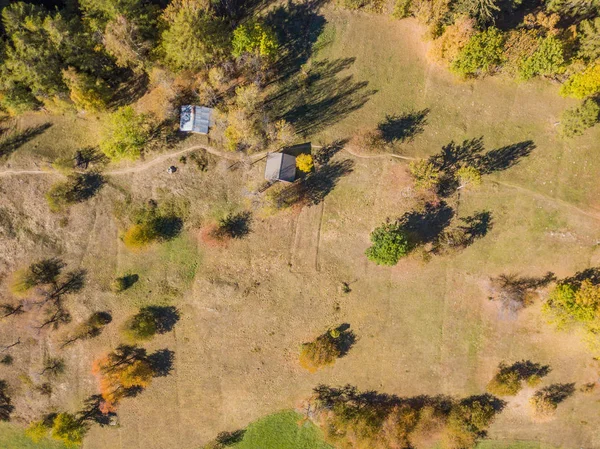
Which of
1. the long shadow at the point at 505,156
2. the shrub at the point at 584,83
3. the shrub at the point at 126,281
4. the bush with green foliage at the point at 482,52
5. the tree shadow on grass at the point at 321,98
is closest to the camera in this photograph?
the bush with green foliage at the point at 482,52

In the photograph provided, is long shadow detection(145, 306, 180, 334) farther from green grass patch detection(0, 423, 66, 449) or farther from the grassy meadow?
green grass patch detection(0, 423, 66, 449)

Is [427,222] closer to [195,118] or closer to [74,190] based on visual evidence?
[195,118]

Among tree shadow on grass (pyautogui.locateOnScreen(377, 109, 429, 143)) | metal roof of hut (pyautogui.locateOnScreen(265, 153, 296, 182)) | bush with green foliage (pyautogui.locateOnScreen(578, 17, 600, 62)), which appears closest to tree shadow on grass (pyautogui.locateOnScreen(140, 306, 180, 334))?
metal roof of hut (pyautogui.locateOnScreen(265, 153, 296, 182))

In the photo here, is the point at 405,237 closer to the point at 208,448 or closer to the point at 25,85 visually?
the point at 208,448

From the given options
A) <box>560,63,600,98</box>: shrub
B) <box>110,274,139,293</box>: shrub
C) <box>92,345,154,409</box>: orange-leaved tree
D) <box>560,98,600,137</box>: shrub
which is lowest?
<box>92,345,154,409</box>: orange-leaved tree

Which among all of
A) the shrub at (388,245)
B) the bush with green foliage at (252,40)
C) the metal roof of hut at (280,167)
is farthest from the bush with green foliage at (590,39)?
the metal roof of hut at (280,167)

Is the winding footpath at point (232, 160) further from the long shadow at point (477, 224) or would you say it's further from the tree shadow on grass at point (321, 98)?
the long shadow at point (477, 224)

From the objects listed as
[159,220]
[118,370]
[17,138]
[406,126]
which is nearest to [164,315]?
[118,370]
